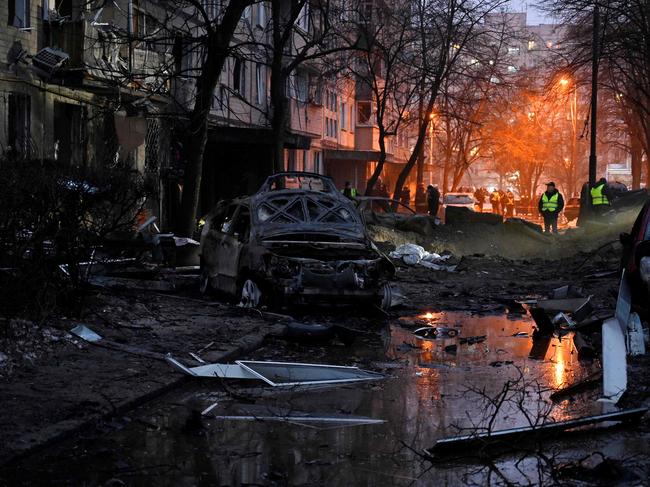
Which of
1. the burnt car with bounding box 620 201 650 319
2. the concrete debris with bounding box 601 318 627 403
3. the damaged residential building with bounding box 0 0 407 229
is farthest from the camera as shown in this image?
the damaged residential building with bounding box 0 0 407 229

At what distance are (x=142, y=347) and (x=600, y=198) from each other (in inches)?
987

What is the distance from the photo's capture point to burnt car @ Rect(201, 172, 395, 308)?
12.0 meters

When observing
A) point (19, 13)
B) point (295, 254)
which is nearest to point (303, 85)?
point (19, 13)

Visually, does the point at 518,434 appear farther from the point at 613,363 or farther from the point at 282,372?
the point at 282,372

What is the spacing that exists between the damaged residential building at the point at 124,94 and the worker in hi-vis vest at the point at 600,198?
10.1 metres

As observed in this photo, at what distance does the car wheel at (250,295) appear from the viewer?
12.5 meters

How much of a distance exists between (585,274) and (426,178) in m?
82.7

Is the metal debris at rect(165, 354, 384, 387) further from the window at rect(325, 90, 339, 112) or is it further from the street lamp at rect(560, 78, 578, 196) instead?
the street lamp at rect(560, 78, 578, 196)

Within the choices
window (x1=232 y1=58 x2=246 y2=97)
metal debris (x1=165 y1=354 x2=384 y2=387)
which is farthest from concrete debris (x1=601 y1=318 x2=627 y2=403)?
window (x1=232 y1=58 x2=246 y2=97)

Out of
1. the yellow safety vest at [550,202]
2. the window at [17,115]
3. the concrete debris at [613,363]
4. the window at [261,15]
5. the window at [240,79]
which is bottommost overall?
the concrete debris at [613,363]

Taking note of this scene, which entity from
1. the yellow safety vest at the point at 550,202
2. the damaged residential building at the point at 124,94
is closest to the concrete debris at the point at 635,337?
the damaged residential building at the point at 124,94

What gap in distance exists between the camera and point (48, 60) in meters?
20.7

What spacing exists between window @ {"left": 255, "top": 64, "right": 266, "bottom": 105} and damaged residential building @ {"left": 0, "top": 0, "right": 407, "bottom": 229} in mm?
Result: 81

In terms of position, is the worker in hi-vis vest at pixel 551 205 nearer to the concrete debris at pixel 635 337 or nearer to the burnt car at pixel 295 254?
the burnt car at pixel 295 254
